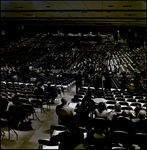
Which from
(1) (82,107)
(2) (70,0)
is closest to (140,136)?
(1) (82,107)

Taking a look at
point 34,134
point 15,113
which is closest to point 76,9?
point 15,113

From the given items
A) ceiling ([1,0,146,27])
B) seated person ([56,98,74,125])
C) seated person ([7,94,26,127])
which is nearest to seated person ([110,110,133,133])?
seated person ([56,98,74,125])

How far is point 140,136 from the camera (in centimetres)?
591

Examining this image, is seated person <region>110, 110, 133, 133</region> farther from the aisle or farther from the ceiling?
the ceiling

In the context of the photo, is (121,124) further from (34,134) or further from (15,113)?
(15,113)

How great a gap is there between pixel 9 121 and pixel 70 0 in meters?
5.03

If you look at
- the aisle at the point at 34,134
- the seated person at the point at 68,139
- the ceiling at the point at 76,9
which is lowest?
the aisle at the point at 34,134

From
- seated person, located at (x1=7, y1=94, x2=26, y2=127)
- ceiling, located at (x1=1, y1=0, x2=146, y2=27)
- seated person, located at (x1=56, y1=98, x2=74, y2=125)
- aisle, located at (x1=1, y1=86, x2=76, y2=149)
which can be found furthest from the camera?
ceiling, located at (x1=1, y1=0, x2=146, y2=27)

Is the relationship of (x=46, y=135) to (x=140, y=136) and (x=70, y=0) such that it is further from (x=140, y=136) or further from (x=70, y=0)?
(x=70, y=0)

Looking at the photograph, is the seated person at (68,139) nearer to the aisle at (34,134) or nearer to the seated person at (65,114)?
the aisle at (34,134)

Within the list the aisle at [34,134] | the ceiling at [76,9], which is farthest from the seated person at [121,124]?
the ceiling at [76,9]

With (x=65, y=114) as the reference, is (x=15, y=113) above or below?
above

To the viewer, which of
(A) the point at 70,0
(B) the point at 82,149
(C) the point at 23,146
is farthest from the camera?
(A) the point at 70,0

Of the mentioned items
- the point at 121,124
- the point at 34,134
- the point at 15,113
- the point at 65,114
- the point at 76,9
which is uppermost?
the point at 76,9
